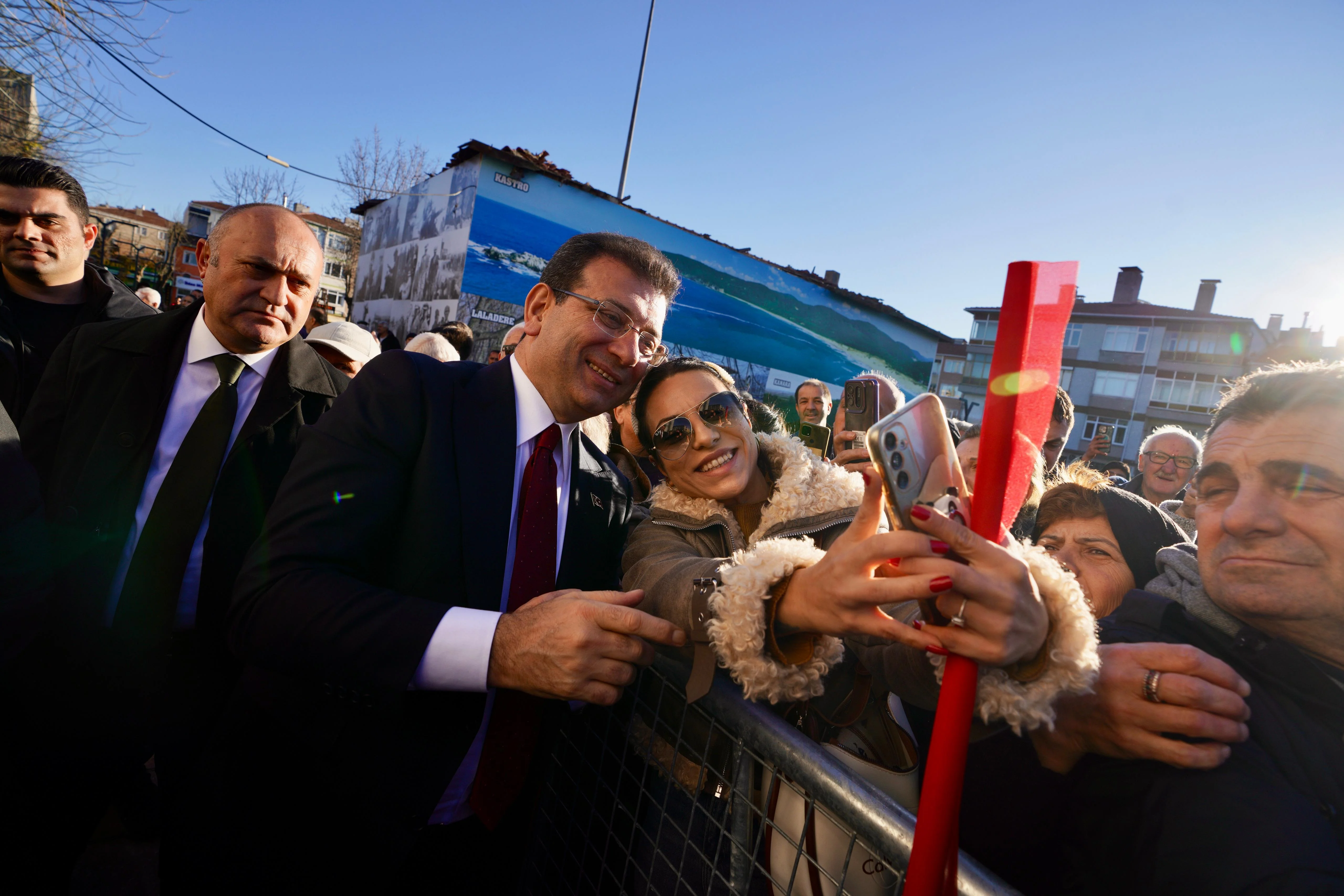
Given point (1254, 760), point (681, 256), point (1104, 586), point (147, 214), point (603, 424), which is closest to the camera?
point (1254, 760)

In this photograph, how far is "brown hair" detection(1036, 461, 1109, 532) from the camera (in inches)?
86.0

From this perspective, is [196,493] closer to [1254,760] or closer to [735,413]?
[735,413]

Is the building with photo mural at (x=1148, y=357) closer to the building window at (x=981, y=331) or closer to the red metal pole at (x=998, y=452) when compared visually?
the building window at (x=981, y=331)

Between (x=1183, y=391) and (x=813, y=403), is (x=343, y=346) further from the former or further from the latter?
(x=1183, y=391)

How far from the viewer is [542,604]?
128 centimetres

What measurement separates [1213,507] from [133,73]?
7.94 metres

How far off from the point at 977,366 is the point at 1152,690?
177 feet

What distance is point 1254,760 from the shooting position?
1143 millimetres

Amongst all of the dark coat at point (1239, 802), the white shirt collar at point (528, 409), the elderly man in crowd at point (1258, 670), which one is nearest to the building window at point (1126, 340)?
the elderly man in crowd at point (1258, 670)

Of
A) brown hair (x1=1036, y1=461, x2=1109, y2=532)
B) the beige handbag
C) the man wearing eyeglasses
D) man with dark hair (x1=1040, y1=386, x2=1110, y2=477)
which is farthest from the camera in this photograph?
the man wearing eyeglasses

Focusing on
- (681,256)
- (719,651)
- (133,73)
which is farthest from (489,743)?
(681,256)

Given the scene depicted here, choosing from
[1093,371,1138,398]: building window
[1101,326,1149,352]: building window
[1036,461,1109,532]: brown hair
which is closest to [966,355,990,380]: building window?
[1093,371,1138,398]: building window

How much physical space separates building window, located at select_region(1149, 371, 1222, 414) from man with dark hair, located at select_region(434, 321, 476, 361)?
169 ft

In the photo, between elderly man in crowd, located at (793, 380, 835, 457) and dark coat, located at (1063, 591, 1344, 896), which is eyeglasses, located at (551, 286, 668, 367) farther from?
elderly man in crowd, located at (793, 380, 835, 457)
